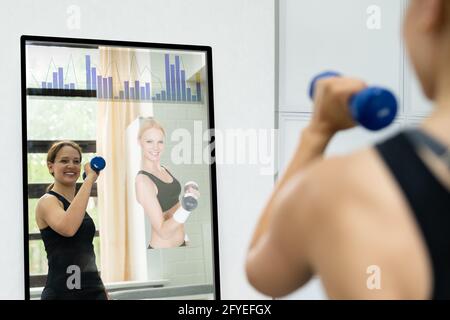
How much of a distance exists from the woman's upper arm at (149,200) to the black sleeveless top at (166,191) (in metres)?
0.02

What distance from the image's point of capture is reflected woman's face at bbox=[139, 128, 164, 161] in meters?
2.17

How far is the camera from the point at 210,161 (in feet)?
7.34

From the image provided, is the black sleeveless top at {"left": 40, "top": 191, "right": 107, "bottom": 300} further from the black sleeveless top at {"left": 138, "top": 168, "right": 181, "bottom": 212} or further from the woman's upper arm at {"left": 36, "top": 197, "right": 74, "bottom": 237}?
the black sleeveless top at {"left": 138, "top": 168, "right": 181, "bottom": 212}

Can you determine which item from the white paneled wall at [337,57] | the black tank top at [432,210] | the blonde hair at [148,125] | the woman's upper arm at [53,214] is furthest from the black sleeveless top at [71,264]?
the black tank top at [432,210]

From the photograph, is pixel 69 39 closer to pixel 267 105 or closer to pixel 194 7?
pixel 194 7

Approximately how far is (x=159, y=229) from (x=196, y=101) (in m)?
0.52

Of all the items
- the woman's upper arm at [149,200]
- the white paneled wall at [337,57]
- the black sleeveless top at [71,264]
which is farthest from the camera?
the white paneled wall at [337,57]

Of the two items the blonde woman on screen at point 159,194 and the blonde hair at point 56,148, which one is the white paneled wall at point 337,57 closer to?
the blonde woman on screen at point 159,194

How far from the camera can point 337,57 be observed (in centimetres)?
245

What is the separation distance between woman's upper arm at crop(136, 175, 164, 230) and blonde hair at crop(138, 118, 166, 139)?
176 mm

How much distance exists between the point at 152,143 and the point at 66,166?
330mm

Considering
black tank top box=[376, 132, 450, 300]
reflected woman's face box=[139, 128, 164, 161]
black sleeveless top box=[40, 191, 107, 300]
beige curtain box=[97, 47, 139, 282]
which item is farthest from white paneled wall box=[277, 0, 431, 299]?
black tank top box=[376, 132, 450, 300]

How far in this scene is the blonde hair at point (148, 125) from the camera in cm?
217

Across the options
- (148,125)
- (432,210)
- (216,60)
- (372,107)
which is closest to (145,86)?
(148,125)
